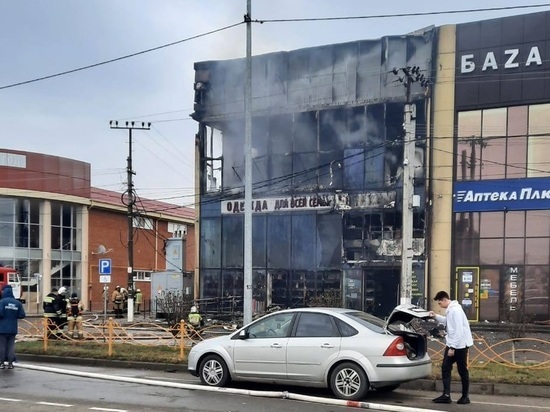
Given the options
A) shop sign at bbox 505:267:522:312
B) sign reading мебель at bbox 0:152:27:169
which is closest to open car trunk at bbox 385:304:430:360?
shop sign at bbox 505:267:522:312

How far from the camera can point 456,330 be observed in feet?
30.6

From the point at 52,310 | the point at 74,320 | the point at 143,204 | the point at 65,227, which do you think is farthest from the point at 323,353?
the point at 143,204

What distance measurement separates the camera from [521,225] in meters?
24.4

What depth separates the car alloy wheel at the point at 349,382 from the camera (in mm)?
9078

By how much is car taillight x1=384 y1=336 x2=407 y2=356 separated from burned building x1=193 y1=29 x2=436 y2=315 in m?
16.8

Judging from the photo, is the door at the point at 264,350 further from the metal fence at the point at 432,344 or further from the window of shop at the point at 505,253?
the window of shop at the point at 505,253

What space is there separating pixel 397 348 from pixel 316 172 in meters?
19.3

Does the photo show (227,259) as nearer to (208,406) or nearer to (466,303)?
(466,303)

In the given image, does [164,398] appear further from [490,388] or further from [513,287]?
[513,287]

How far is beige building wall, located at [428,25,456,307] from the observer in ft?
83.6

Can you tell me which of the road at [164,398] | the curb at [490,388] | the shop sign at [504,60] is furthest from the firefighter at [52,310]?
the shop sign at [504,60]

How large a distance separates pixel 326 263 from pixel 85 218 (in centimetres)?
2186

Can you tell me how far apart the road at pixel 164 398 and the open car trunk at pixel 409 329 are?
759 millimetres

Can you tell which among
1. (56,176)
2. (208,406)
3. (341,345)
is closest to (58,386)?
(208,406)
